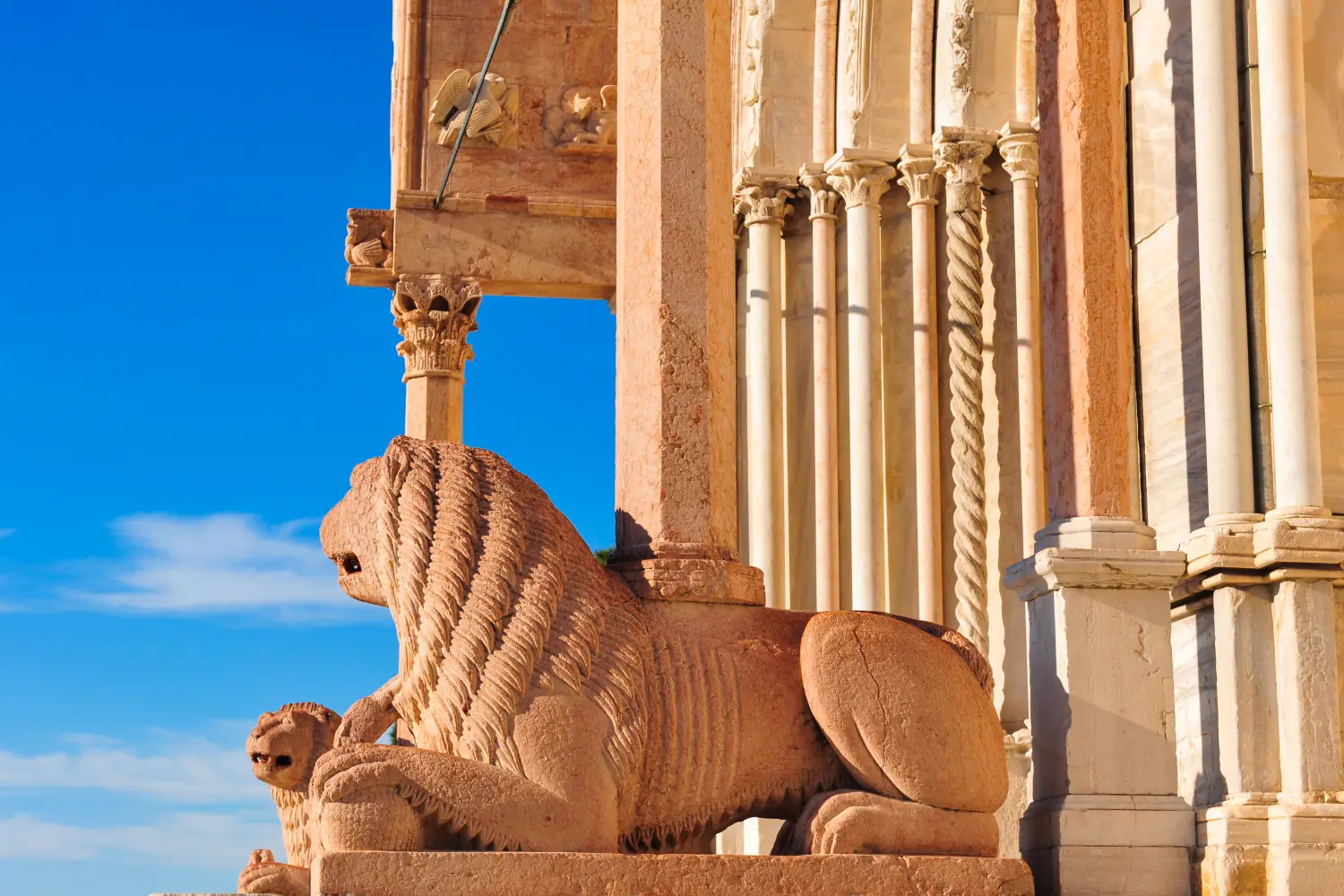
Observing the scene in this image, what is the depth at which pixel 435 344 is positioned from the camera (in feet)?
37.7

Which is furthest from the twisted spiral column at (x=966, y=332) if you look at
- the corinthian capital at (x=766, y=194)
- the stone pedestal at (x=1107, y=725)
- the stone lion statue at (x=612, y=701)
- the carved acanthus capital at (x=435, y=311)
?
the stone lion statue at (x=612, y=701)

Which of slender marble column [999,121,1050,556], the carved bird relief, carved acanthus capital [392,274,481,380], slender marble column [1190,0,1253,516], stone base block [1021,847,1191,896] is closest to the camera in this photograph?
stone base block [1021,847,1191,896]

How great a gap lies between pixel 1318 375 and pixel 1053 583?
172cm

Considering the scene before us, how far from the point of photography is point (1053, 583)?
5.70 m

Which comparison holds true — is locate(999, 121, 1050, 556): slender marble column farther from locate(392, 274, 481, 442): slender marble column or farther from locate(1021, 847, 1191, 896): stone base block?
locate(1021, 847, 1191, 896): stone base block

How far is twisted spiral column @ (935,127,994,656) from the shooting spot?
9.94 m

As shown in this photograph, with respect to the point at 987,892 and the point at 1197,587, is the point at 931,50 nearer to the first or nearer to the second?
the point at 1197,587

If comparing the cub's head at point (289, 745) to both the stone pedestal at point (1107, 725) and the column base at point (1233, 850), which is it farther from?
the column base at point (1233, 850)

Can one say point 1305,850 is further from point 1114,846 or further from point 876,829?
point 876,829

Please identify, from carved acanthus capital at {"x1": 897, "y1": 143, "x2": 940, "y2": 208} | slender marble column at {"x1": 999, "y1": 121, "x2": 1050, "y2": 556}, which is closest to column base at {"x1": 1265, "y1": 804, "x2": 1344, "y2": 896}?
slender marble column at {"x1": 999, "y1": 121, "x2": 1050, "y2": 556}

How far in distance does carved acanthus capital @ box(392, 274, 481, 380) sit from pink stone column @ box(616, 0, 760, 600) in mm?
5734

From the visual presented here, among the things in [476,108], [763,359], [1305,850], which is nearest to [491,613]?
[1305,850]

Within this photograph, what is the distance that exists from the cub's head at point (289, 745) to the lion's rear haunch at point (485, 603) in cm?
34

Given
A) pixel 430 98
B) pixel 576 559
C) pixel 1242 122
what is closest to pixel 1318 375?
pixel 1242 122
